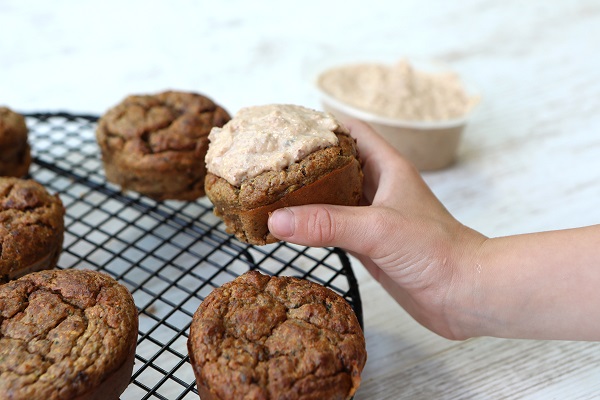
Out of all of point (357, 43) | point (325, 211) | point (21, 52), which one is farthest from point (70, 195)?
point (357, 43)

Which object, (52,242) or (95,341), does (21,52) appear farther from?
(95,341)

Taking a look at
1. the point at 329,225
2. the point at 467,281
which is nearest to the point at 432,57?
the point at 467,281

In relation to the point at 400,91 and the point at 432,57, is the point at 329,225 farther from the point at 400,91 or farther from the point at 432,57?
the point at 432,57

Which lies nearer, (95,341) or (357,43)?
(95,341)

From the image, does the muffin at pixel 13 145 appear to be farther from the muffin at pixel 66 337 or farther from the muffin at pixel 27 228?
the muffin at pixel 66 337

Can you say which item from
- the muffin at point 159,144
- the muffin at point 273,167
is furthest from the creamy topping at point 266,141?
Answer: the muffin at point 159,144

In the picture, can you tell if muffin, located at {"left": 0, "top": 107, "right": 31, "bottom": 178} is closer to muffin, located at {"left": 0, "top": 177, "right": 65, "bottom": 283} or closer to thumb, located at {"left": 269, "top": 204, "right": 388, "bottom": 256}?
muffin, located at {"left": 0, "top": 177, "right": 65, "bottom": 283}

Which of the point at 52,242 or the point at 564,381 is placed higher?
the point at 52,242

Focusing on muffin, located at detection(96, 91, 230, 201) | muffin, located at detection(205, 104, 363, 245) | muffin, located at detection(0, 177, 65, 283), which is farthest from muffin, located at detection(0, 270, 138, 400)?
muffin, located at detection(96, 91, 230, 201)
